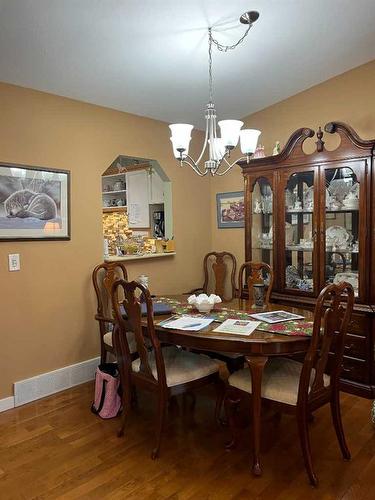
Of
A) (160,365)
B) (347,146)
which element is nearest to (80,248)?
(160,365)

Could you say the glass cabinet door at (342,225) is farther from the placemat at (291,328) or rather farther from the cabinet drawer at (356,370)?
the placemat at (291,328)

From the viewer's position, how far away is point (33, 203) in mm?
2867

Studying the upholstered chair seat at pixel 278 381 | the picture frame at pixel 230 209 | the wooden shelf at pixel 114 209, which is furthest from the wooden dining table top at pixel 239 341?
the wooden shelf at pixel 114 209

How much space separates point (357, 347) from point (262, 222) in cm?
140

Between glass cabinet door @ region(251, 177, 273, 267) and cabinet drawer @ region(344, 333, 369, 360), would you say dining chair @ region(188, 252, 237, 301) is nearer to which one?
glass cabinet door @ region(251, 177, 273, 267)

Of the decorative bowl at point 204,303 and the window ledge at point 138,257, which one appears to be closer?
the decorative bowl at point 204,303

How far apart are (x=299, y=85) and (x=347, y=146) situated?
33.8 inches

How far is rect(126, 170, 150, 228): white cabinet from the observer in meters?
4.68

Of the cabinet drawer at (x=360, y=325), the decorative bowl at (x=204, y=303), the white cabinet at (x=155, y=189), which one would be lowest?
the cabinet drawer at (x=360, y=325)

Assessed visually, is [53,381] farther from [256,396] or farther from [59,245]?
[256,396]

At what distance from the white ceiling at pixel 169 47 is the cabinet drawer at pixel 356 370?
240cm

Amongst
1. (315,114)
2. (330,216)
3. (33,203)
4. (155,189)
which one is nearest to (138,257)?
(33,203)

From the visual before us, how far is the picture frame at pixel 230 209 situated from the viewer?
408 cm

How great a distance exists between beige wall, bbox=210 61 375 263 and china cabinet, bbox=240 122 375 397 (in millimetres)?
394
